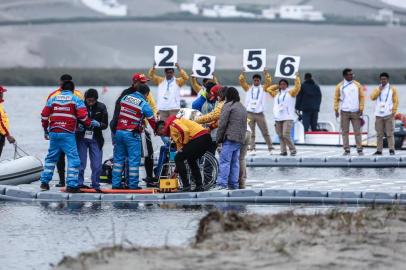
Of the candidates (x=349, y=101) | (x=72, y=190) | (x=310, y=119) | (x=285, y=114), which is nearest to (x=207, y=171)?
(x=72, y=190)

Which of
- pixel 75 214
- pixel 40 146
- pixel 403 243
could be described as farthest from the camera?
pixel 40 146

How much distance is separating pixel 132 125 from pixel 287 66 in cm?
987

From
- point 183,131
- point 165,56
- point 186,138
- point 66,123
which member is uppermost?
point 165,56

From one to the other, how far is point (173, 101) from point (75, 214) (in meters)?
8.73

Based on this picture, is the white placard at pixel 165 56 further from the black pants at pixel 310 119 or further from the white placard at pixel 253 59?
the black pants at pixel 310 119

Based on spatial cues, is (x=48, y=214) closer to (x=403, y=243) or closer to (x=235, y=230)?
(x=235, y=230)

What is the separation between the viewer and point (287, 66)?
3023 cm

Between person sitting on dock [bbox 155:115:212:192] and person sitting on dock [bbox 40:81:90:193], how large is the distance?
128 centimetres

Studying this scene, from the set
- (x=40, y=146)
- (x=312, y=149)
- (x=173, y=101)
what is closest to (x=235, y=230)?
(x=173, y=101)

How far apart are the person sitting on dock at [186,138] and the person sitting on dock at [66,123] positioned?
128 cm

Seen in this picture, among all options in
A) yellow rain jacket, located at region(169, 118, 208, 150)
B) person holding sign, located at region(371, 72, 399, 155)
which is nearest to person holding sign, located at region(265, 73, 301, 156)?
person holding sign, located at region(371, 72, 399, 155)

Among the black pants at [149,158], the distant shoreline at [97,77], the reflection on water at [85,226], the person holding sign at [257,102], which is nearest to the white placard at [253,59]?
the person holding sign at [257,102]

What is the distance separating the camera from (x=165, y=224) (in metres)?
17.7

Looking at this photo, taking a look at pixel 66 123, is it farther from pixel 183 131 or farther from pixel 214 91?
pixel 214 91
